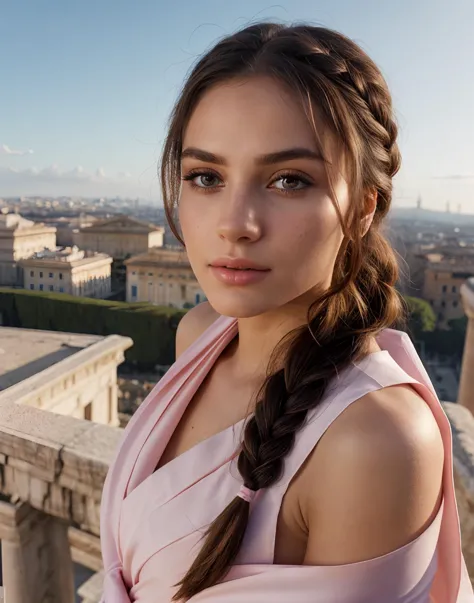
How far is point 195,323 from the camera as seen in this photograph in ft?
4.42

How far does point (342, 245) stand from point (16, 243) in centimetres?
3329

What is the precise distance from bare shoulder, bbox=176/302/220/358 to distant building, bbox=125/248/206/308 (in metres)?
24.8

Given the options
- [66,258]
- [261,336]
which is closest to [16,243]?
[66,258]

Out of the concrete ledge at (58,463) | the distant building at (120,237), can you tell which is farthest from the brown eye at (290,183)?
the distant building at (120,237)

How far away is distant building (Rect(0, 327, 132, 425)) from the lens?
4086 mm

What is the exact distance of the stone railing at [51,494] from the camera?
172 centimetres

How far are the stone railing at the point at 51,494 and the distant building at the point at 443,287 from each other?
88.3 ft

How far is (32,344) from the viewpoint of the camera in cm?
631

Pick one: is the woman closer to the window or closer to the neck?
the neck

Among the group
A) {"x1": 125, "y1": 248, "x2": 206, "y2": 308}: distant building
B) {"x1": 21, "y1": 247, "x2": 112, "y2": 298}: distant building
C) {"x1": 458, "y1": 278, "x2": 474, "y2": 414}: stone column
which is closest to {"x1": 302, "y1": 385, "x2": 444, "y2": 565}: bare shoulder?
{"x1": 458, "y1": 278, "x2": 474, "y2": 414}: stone column

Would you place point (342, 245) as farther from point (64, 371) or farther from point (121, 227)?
point (121, 227)

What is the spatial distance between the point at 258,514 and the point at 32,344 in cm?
602

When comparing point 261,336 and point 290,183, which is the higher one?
point 290,183

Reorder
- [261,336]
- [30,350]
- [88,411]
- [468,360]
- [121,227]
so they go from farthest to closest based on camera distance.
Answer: [121,227] < [30,350] < [88,411] < [468,360] < [261,336]
